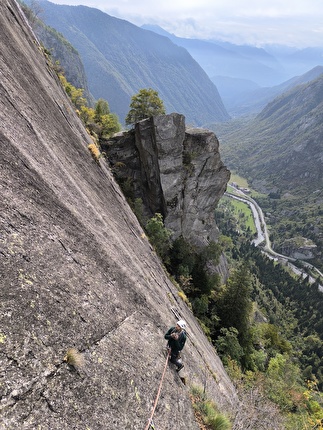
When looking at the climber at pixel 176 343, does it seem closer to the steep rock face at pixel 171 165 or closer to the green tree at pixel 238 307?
the green tree at pixel 238 307

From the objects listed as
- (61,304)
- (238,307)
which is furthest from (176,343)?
(238,307)

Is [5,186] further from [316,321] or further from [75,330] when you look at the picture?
[316,321]

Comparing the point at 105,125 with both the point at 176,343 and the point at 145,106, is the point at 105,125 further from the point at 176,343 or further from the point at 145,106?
the point at 176,343

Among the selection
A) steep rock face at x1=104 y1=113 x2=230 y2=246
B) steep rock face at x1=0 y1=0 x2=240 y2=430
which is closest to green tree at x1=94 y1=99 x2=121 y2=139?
steep rock face at x1=104 y1=113 x2=230 y2=246

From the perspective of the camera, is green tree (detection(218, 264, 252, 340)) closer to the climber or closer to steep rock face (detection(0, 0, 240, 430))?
steep rock face (detection(0, 0, 240, 430))

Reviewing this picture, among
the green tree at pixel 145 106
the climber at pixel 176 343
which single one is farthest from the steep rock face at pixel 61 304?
the green tree at pixel 145 106

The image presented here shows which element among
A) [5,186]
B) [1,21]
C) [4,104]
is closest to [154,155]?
[1,21]
